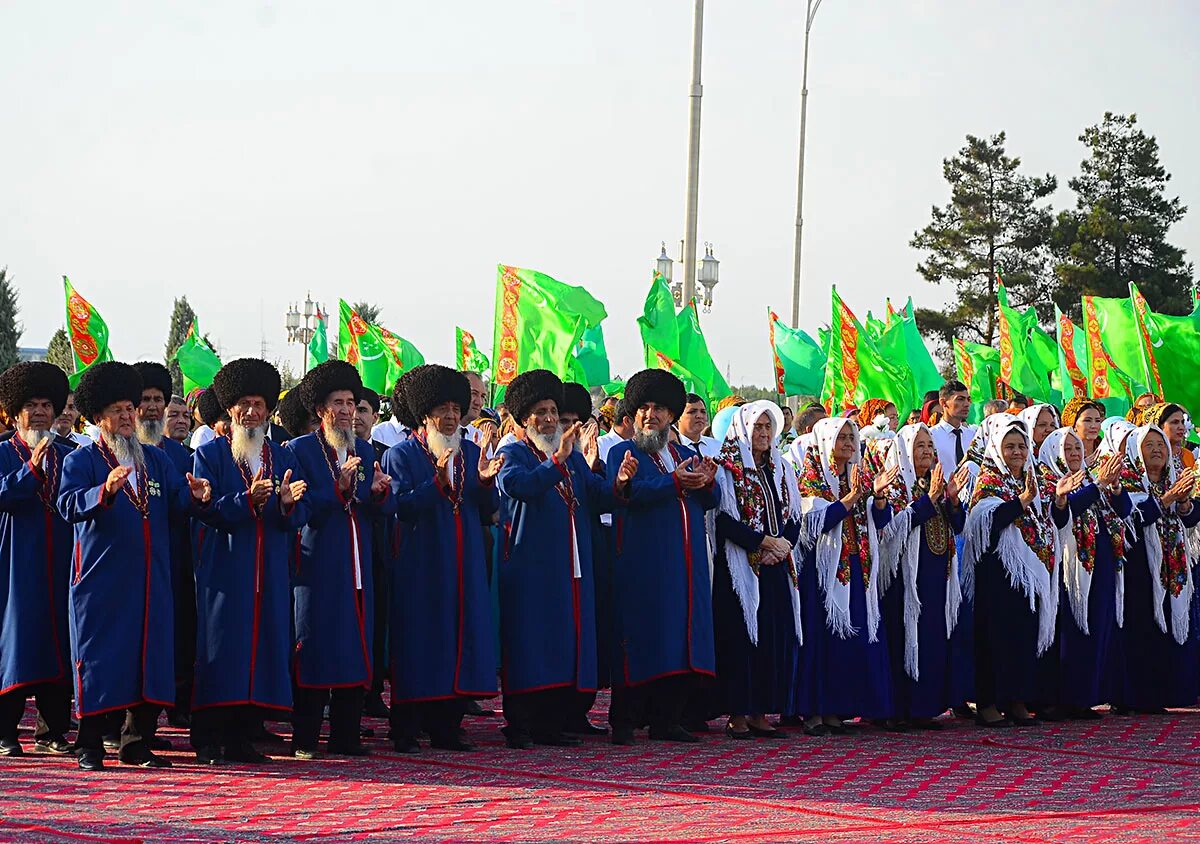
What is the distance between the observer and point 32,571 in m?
8.31

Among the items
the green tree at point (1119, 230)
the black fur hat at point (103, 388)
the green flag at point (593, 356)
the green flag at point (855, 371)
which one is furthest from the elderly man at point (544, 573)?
the green tree at point (1119, 230)

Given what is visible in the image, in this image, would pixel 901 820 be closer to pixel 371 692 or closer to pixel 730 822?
pixel 730 822

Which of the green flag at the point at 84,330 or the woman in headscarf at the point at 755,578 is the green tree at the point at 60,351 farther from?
the woman in headscarf at the point at 755,578

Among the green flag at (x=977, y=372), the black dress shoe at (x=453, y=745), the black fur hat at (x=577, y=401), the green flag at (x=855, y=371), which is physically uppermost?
the green flag at (x=977, y=372)

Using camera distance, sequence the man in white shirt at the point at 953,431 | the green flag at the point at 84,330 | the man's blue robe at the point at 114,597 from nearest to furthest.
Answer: the man's blue robe at the point at 114,597, the man in white shirt at the point at 953,431, the green flag at the point at 84,330

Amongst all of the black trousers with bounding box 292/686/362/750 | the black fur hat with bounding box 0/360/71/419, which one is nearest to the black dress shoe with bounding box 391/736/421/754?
the black trousers with bounding box 292/686/362/750

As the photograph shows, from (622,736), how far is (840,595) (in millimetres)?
1470

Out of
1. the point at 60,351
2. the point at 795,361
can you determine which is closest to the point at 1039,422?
the point at 795,361

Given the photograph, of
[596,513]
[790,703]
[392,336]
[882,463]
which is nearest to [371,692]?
[596,513]

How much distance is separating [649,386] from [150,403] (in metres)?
2.55

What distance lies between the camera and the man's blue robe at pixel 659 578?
9273 millimetres

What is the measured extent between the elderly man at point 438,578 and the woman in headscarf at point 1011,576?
3.13 metres

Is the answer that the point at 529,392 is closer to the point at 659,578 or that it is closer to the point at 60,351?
the point at 659,578

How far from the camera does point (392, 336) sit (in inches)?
797
